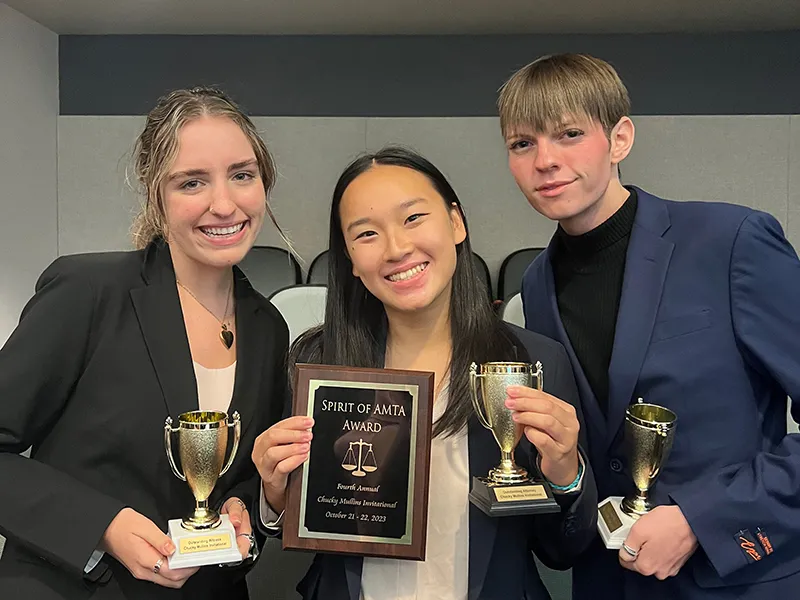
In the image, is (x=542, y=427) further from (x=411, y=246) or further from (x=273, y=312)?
(x=273, y=312)

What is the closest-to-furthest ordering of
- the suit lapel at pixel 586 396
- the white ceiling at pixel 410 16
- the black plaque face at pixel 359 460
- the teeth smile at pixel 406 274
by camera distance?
1. the black plaque face at pixel 359 460
2. the teeth smile at pixel 406 274
3. the suit lapel at pixel 586 396
4. the white ceiling at pixel 410 16

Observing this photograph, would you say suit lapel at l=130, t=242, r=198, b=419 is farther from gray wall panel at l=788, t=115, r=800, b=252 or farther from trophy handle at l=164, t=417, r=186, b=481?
gray wall panel at l=788, t=115, r=800, b=252

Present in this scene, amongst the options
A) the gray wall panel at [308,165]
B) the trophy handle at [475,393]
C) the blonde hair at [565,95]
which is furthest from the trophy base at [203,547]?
the gray wall panel at [308,165]

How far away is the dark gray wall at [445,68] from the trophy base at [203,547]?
4057 mm

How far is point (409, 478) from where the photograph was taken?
1.25 m

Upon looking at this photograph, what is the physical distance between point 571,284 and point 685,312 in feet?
0.96

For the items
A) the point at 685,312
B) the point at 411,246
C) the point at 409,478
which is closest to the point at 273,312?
the point at 411,246

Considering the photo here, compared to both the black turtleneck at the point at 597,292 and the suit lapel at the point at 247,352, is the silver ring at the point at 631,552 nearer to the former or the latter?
the black turtleneck at the point at 597,292

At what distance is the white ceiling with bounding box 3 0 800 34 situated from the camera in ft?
13.8

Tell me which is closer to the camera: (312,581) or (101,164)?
(312,581)

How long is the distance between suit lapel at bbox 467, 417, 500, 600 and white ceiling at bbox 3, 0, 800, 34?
3.49 meters

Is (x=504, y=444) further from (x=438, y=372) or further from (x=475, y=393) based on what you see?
(x=438, y=372)

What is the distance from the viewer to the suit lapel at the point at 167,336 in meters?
1.35

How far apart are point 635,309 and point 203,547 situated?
39.3 inches
